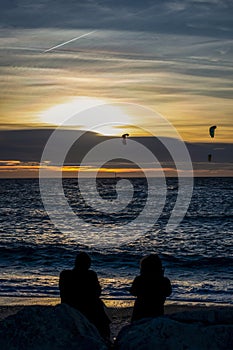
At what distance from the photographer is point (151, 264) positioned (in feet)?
23.2

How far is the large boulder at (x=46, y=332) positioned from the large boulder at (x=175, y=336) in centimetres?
34

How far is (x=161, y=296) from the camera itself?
7.27 m

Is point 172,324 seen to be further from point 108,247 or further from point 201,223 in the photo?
point 201,223

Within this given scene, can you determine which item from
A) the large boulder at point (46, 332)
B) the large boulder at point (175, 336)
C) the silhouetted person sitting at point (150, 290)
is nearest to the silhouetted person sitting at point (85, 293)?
the silhouetted person sitting at point (150, 290)

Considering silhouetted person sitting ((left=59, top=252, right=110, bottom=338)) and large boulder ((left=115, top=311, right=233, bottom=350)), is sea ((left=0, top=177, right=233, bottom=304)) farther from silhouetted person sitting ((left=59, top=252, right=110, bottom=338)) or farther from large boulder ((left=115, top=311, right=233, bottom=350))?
large boulder ((left=115, top=311, right=233, bottom=350))

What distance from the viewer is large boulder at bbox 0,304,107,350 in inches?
228

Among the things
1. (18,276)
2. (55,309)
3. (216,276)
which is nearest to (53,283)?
(18,276)

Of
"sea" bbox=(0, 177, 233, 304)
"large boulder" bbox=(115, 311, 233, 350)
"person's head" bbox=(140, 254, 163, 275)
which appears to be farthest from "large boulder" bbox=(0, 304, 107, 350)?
"sea" bbox=(0, 177, 233, 304)

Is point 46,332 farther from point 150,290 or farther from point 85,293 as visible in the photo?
point 150,290

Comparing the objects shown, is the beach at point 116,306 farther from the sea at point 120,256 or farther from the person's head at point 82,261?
the person's head at point 82,261

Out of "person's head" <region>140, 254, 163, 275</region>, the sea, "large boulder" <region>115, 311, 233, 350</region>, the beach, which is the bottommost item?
the sea

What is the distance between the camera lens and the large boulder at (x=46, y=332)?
5785 millimetres

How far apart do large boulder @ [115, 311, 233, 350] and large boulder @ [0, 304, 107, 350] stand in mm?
336

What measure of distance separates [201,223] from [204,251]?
Result: 14827mm
